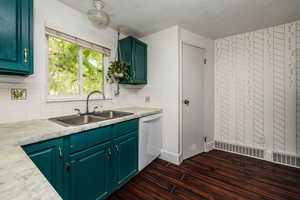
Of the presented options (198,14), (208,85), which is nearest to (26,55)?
(198,14)

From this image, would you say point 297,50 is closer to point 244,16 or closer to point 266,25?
point 266,25

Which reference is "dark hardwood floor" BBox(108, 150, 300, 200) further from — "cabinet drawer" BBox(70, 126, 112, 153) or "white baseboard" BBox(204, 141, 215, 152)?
"cabinet drawer" BBox(70, 126, 112, 153)

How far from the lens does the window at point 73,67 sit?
1.71 meters

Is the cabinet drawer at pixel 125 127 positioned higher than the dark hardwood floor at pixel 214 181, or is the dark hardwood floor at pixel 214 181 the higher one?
the cabinet drawer at pixel 125 127

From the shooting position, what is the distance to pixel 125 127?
5.45ft

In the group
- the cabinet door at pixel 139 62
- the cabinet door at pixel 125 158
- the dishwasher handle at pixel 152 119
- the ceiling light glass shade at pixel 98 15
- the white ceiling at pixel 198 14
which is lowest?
the cabinet door at pixel 125 158

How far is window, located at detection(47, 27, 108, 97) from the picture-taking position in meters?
1.71

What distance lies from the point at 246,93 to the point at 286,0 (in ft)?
4.61

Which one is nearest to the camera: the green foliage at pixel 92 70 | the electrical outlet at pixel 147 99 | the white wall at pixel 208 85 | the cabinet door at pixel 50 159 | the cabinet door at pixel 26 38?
the cabinet door at pixel 50 159

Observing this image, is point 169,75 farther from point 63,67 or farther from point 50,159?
point 50,159

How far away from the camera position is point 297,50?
2.14 metres

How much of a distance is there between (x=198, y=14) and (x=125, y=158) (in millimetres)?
2158

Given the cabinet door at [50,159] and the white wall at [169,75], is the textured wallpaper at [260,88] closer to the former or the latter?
the white wall at [169,75]

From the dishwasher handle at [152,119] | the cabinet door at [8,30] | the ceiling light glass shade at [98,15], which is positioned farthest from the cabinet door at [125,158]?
the ceiling light glass shade at [98,15]
